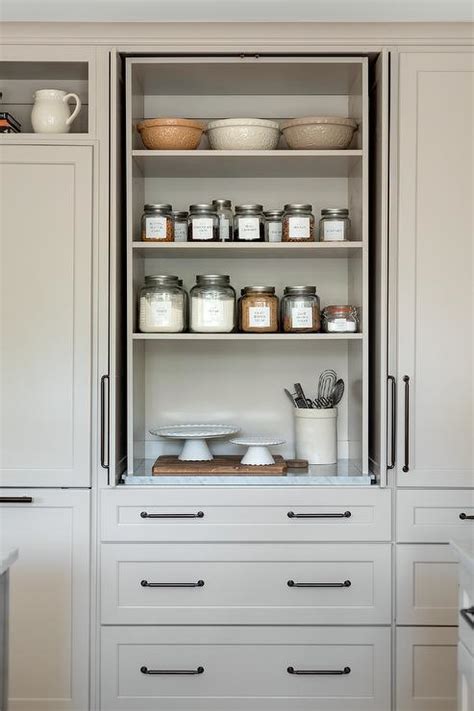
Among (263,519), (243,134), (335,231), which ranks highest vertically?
(243,134)

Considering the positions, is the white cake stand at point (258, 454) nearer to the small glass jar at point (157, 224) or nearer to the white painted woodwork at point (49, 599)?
the white painted woodwork at point (49, 599)

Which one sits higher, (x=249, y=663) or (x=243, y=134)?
(x=243, y=134)

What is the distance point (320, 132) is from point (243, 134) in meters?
0.27

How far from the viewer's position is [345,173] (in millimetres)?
2934

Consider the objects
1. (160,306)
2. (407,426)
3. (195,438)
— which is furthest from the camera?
(195,438)

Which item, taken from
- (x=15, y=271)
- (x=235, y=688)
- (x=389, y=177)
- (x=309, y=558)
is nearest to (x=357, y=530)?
(x=309, y=558)

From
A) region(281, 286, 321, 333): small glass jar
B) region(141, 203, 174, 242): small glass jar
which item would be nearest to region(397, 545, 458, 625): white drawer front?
region(281, 286, 321, 333): small glass jar

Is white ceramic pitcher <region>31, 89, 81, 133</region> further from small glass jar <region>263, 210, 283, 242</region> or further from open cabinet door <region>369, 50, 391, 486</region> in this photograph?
open cabinet door <region>369, 50, 391, 486</region>

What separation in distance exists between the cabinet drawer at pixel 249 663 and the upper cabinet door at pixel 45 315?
23.9 inches

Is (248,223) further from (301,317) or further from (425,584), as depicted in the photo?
(425,584)

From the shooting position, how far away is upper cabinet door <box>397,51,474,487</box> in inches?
99.4

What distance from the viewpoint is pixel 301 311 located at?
268cm

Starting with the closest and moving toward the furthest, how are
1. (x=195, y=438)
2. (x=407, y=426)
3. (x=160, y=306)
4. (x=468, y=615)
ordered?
1. (x=468, y=615)
2. (x=407, y=426)
3. (x=160, y=306)
4. (x=195, y=438)

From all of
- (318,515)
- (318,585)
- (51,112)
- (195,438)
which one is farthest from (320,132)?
(318,585)
